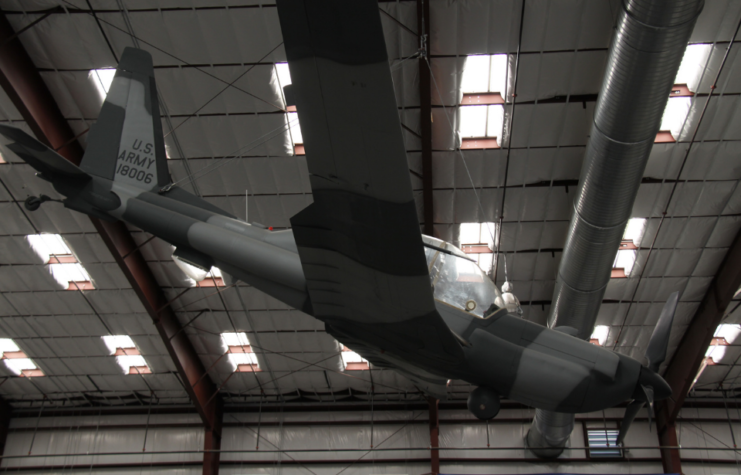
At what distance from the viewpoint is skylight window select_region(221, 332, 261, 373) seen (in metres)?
22.2

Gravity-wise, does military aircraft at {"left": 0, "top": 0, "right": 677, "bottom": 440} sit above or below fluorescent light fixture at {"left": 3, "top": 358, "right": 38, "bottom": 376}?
below

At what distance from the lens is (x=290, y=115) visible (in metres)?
15.6

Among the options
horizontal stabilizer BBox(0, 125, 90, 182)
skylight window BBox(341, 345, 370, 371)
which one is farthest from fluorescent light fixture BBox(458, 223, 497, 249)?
horizontal stabilizer BBox(0, 125, 90, 182)

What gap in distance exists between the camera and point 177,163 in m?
16.5

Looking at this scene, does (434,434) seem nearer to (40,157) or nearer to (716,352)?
(716,352)

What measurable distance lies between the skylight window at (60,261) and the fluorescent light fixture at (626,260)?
17.7 m

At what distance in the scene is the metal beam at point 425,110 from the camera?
1331 cm

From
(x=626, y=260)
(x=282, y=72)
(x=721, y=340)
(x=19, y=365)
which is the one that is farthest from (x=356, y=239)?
(x=19, y=365)

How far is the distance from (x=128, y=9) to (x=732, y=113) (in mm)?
15416

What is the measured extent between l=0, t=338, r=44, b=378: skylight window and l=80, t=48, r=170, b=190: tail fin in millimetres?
15889

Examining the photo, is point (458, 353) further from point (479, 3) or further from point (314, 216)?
point (479, 3)

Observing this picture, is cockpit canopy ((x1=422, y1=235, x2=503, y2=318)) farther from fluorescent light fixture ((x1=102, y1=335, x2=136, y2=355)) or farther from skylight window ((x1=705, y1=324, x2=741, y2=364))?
fluorescent light fixture ((x1=102, y1=335, x2=136, y2=355))

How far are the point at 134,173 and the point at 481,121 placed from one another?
31.0 ft

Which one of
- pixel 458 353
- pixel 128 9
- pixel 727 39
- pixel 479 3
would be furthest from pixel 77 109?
pixel 727 39
